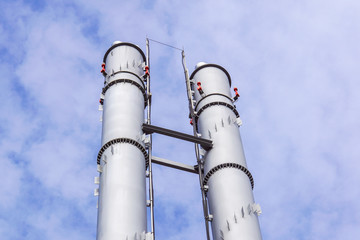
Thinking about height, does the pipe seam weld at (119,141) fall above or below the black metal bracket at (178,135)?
below

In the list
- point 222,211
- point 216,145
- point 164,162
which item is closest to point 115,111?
point 164,162

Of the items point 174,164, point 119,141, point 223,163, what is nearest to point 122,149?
point 119,141

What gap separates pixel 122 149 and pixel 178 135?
7.07 ft

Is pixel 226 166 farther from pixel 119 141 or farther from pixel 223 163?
pixel 119 141

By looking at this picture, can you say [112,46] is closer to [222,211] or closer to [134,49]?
[134,49]

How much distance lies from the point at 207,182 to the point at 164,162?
1386mm

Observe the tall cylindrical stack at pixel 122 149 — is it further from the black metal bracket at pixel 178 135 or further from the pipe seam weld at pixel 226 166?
the pipe seam weld at pixel 226 166

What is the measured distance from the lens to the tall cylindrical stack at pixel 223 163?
491 inches

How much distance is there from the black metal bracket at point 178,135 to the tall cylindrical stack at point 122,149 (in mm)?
253

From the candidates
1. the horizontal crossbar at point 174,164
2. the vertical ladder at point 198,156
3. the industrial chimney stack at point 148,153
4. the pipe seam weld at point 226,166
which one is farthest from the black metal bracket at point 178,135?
the pipe seam weld at point 226,166

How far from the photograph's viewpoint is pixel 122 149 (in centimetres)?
1299

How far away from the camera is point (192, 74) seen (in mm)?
17297

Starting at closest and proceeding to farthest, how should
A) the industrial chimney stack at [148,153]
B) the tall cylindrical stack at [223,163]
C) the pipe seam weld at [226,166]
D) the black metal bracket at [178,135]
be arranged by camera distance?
the industrial chimney stack at [148,153], the tall cylindrical stack at [223,163], the pipe seam weld at [226,166], the black metal bracket at [178,135]

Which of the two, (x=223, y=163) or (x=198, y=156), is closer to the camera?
(x=223, y=163)
